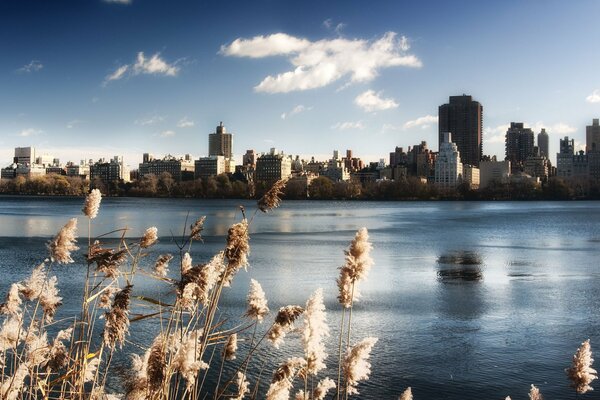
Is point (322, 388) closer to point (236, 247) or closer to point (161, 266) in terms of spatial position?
point (236, 247)

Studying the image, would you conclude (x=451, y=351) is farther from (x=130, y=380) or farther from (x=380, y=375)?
(x=130, y=380)

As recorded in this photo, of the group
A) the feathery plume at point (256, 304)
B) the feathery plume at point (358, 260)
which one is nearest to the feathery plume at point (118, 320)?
the feathery plume at point (256, 304)

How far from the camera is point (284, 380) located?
3.66m

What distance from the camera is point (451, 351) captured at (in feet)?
41.8

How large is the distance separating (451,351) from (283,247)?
21747 mm

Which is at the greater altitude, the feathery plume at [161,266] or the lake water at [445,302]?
the feathery plume at [161,266]

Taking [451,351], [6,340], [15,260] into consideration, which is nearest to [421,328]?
[451,351]

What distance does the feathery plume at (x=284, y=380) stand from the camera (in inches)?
142

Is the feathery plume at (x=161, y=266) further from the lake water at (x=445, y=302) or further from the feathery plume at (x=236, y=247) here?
the lake water at (x=445, y=302)

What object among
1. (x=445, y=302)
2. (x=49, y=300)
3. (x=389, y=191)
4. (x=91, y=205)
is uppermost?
(x=389, y=191)

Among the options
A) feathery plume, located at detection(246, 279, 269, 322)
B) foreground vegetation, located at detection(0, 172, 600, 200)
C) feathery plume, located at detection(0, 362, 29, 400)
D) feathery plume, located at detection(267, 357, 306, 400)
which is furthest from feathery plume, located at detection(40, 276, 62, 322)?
foreground vegetation, located at detection(0, 172, 600, 200)

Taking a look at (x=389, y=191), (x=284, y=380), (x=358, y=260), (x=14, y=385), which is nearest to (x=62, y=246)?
(x=14, y=385)

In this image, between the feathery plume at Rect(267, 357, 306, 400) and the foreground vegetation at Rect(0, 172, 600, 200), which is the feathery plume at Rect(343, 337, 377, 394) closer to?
the feathery plume at Rect(267, 357, 306, 400)

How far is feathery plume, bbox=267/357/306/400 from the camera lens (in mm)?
3604
